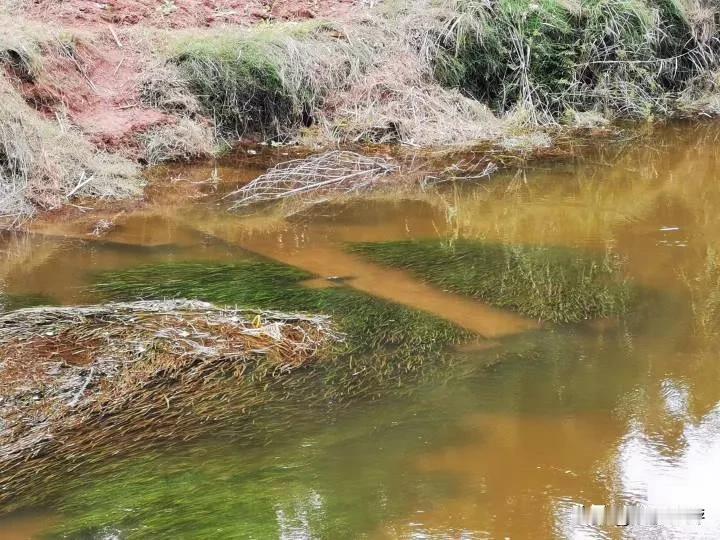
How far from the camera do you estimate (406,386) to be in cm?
441

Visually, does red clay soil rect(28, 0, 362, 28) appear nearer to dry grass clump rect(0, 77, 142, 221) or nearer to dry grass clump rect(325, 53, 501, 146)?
dry grass clump rect(325, 53, 501, 146)

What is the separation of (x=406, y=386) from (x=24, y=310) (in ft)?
7.69

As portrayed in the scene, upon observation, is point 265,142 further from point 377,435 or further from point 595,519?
point 595,519

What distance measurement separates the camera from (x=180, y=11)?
35.0 feet

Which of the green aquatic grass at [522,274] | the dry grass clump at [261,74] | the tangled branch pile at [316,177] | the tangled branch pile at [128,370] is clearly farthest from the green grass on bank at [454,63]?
the tangled branch pile at [128,370]

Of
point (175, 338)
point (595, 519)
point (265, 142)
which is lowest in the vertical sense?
point (595, 519)

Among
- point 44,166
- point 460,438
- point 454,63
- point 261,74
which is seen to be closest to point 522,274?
point 460,438

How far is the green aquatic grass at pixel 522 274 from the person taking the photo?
5.40 m

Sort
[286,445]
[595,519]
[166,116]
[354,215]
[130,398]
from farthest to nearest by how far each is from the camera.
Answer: [166,116]
[354,215]
[130,398]
[286,445]
[595,519]

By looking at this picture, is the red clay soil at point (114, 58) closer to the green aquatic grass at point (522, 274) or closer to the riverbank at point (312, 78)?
the riverbank at point (312, 78)

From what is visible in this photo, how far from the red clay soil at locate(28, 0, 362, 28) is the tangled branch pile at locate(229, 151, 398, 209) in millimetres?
2881

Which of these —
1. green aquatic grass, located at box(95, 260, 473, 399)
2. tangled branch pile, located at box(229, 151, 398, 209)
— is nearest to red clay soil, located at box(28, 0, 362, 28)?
tangled branch pile, located at box(229, 151, 398, 209)

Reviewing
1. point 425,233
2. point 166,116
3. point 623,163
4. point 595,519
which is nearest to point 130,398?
point 595,519

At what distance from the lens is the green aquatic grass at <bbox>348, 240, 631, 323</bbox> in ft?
17.7
